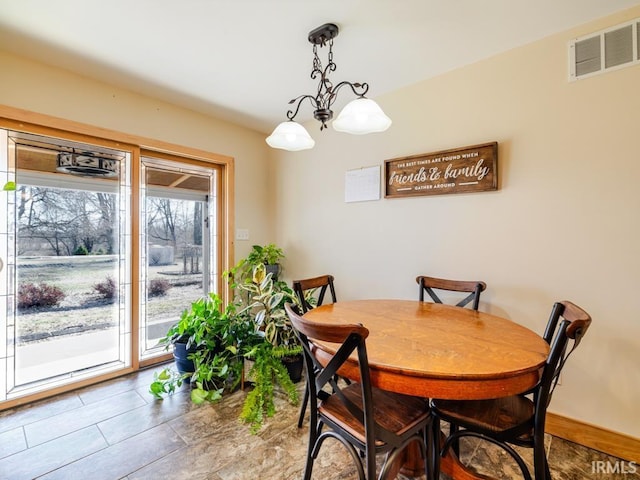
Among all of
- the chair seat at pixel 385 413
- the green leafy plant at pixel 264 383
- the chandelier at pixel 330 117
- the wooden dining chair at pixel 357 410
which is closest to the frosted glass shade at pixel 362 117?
the chandelier at pixel 330 117

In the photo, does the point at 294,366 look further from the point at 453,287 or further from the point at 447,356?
the point at 447,356

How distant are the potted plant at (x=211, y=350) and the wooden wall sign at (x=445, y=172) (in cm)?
171

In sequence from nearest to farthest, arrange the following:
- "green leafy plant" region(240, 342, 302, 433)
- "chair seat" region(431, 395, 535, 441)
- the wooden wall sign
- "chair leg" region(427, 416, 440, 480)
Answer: "chair seat" region(431, 395, 535, 441) → "chair leg" region(427, 416, 440, 480) → "green leafy plant" region(240, 342, 302, 433) → the wooden wall sign

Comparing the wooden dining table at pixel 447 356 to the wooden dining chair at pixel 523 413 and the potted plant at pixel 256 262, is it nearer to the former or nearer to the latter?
the wooden dining chair at pixel 523 413

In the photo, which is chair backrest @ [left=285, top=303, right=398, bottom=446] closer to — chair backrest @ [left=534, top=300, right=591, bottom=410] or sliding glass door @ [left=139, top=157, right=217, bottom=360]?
chair backrest @ [left=534, top=300, right=591, bottom=410]

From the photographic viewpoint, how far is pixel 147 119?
2635 mm

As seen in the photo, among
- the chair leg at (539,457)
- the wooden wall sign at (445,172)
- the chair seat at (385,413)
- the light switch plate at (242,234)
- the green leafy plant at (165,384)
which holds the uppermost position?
the wooden wall sign at (445,172)

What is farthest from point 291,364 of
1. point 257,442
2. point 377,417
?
point 377,417

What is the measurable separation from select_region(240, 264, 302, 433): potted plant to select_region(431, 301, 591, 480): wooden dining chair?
3.72ft

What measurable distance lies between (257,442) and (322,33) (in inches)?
98.7

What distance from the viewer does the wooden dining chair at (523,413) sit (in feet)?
3.53

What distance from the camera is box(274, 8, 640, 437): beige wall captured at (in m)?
1.65

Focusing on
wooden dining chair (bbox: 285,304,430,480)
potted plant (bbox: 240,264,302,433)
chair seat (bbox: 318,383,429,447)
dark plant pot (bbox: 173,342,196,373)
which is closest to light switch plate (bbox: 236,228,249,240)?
potted plant (bbox: 240,264,302,433)

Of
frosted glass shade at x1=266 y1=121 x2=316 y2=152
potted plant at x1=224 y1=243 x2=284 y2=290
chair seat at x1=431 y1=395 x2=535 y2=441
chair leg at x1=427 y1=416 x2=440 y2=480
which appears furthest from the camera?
potted plant at x1=224 y1=243 x2=284 y2=290
